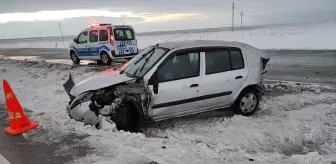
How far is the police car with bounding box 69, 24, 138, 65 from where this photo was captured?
16350mm

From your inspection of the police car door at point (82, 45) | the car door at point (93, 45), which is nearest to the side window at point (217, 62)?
the car door at point (93, 45)

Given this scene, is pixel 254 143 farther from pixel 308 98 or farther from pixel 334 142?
pixel 308 98

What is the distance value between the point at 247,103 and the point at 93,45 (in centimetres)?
1204

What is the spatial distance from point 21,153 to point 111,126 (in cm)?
152

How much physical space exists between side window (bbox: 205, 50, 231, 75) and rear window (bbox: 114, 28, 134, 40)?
10440mm

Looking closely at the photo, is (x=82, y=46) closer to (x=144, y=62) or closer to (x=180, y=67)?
(x=144, y=62)

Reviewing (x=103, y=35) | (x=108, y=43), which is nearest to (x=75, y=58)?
(x=103, y=35)

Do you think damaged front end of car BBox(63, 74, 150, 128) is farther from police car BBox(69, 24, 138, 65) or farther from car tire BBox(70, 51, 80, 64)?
car tire BBox(70, 51, 80, 64)

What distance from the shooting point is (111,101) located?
6.02 m

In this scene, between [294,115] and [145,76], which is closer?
[145,76]

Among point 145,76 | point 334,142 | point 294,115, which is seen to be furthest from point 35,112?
point 334,142

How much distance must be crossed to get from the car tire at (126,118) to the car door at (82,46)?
12.4 meters

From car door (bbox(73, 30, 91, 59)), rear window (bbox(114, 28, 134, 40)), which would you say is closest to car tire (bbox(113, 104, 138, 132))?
rear window (bbox(114, 28, 134, 40))

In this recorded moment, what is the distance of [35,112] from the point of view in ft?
24.6
